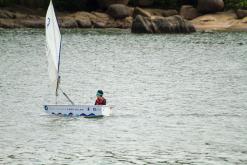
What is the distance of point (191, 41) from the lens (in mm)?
107812

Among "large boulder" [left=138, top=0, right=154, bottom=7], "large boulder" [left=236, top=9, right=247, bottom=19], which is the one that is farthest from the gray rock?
"large boulder" [left=236, top=9, right=247, bottom=19]

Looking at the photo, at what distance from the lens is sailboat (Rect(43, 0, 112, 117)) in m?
48.8

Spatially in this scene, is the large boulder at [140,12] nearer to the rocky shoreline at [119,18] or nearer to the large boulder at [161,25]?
the rocky shoreline at [119,18]

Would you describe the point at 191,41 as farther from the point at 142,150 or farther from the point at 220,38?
the point at 142,150

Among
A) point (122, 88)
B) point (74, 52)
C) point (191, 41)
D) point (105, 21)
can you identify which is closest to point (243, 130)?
point (122, 88)

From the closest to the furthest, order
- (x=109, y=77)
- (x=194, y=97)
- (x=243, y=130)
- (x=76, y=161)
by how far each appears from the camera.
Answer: (x=76, y=161) → (x=243, y=130) → (x=194, y=97) → (x=109, y=77)

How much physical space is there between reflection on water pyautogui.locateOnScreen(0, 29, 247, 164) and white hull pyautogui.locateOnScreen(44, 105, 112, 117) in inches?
15.3

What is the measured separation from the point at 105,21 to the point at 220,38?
23.3 meters

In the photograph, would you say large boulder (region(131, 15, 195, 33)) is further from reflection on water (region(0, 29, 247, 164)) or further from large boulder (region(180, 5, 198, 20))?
large boulder (region(180, 5, 198, 20))

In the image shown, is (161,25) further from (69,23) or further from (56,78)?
(56,78)

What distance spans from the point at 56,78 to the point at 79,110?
3234 millimetres

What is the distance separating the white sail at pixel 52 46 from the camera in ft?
167

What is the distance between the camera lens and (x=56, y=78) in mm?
50969

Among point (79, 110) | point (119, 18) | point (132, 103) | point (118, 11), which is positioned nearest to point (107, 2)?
point (119, 18)
